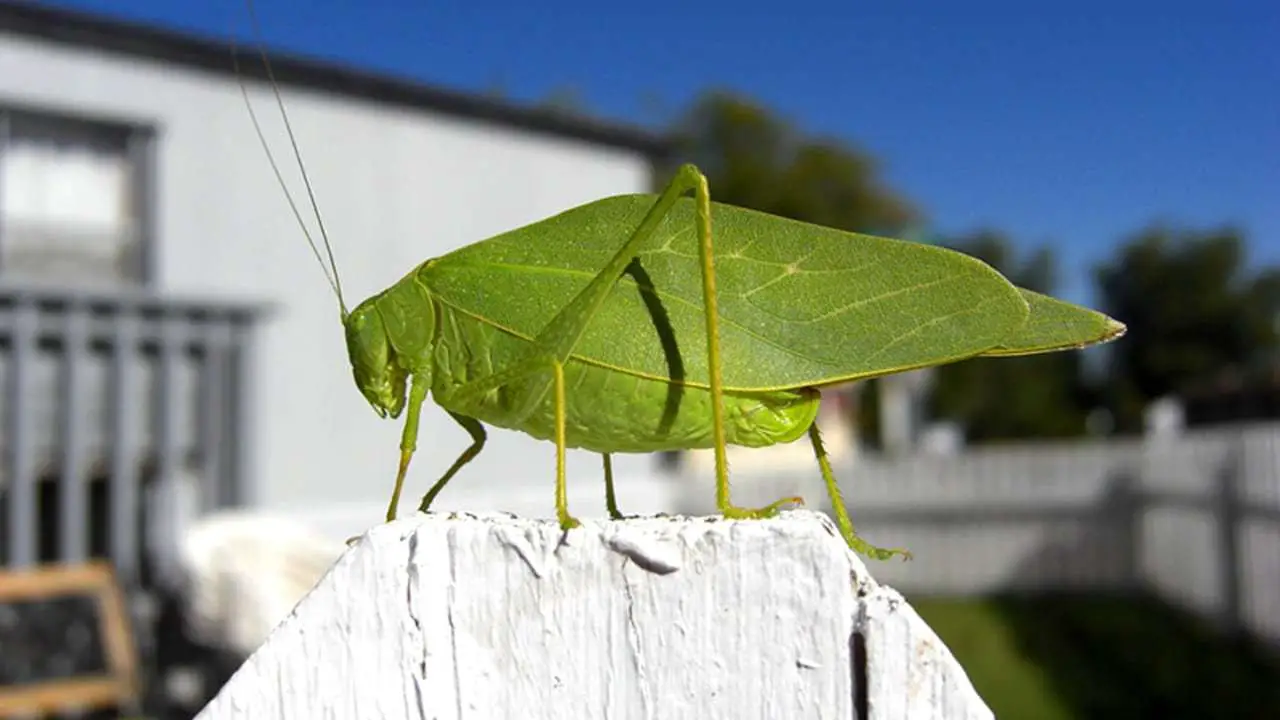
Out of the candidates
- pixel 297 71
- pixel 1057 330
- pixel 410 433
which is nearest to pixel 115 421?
pixel 297 71

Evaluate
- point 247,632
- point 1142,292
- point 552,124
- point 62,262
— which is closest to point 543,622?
point 247,632

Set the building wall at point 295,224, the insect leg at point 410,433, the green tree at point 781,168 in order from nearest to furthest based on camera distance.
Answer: the insect leg at point 410,433 < the building wall at point 295,224 < the green tree at point 781,168

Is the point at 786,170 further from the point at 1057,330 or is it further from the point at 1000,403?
the point at 1057,330

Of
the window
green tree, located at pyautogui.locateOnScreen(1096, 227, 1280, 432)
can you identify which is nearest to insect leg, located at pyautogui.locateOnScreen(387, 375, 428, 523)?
the window

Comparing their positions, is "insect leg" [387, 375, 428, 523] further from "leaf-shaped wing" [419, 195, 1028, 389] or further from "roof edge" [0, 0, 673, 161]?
"roof edge" [0, 0, 673, 161]

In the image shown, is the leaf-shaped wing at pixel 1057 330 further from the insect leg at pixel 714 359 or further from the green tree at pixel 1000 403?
the green tree at pixel 1000 403

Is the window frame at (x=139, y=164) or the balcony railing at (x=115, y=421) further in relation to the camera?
the window frame at (x=139, y=164)

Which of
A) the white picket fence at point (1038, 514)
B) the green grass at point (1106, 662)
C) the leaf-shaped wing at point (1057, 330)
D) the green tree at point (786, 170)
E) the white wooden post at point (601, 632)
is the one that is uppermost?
the green tree at point (786, 170)

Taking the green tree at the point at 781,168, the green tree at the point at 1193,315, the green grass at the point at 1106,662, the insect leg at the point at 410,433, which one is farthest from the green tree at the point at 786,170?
the insect leg at the point at 410,433
